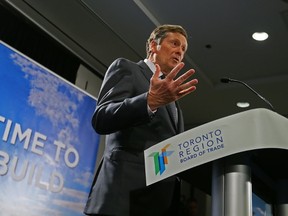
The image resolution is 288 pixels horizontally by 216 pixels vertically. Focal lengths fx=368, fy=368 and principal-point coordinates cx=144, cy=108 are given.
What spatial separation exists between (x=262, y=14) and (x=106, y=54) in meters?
1.81

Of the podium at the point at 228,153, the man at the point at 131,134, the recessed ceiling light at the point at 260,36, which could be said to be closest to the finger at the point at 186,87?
the man at the point at 131,134

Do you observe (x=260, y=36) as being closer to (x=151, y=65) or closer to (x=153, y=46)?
(x=153, y=46)

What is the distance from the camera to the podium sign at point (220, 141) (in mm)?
671

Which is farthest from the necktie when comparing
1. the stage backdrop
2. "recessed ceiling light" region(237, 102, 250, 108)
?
"recessed ceiling light" region(237, 102, 250, 108)

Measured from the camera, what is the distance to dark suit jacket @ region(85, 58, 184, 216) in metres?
0.88

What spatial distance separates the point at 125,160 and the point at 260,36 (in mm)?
3115

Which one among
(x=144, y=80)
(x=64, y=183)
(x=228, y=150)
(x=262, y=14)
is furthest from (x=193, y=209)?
(x=228, y=150)

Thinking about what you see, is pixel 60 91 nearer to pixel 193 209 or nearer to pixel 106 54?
pixel 106 54

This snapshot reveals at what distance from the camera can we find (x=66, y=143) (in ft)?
10.9

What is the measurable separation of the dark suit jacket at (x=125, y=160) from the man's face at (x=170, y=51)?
0.23 meters

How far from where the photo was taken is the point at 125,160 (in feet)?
3.03

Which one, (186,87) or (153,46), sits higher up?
(153,46)

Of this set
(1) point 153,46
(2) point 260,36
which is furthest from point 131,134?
(2) point 260,36

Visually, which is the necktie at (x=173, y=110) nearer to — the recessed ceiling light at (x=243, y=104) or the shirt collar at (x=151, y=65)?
the shirt collar at (x=151, y=65)
